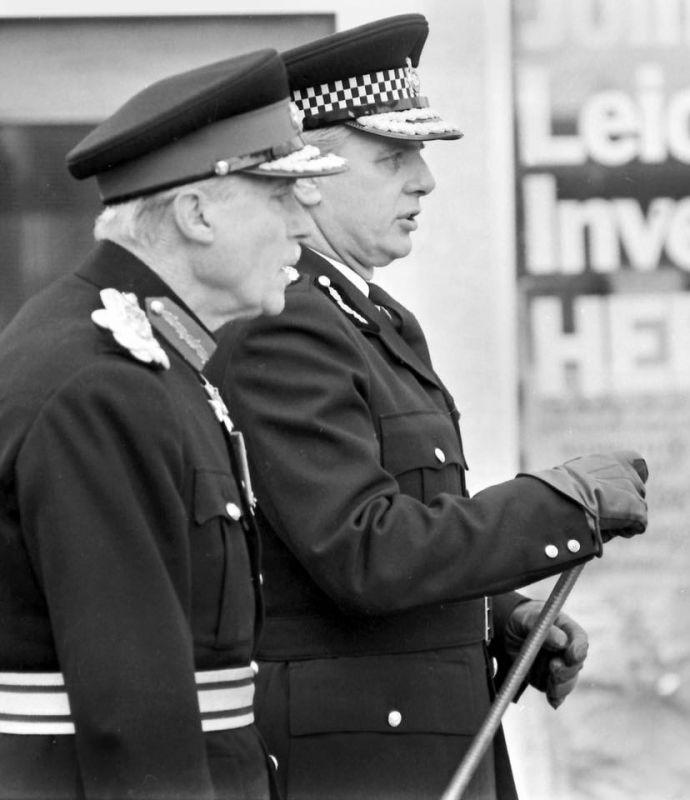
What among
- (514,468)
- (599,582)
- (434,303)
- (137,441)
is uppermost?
(137,441)

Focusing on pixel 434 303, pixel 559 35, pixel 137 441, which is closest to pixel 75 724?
pixel 137 441

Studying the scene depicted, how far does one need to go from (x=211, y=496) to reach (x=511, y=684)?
3.10ft

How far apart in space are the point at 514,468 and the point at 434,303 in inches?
18.6

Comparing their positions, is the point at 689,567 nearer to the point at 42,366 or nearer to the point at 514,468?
the point at 514,468

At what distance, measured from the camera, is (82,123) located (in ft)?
14.5

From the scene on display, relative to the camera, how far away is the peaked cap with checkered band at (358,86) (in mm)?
2904

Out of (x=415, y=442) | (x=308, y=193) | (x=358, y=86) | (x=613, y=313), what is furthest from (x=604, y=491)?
(x=613, y=313)

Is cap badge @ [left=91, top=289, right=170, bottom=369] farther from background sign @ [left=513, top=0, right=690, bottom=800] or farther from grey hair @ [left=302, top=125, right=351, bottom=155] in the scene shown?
background sign @ [left=513, top=0, right=690, bottom=800]

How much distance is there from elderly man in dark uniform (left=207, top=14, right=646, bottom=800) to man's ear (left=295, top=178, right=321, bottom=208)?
0.4 inches

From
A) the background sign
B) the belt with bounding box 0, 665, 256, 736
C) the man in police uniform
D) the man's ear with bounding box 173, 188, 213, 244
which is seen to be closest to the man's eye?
the man in police uniform

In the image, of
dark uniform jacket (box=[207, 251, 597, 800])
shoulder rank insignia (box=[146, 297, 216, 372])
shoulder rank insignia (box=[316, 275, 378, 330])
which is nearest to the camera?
shoulder rank insignia (box=[146, 297, 216, 372])

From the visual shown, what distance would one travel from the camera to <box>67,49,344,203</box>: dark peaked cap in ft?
7.12

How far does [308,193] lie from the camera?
2762 millimetres

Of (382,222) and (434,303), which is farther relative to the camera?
(434,303)
